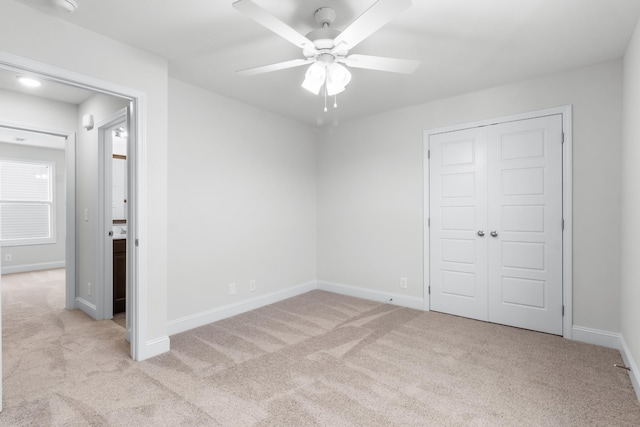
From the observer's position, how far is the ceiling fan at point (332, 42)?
159 cm

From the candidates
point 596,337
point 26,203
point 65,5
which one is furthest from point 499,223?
point 26,203

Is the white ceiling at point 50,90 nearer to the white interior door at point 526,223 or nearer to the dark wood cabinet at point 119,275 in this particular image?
the dark wood cabinet at point 119,275

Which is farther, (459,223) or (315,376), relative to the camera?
(459,223)

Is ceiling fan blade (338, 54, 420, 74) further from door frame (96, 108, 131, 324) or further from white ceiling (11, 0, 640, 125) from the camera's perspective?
door frame (96, 108, 131, 324)

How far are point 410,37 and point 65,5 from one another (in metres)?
2.23

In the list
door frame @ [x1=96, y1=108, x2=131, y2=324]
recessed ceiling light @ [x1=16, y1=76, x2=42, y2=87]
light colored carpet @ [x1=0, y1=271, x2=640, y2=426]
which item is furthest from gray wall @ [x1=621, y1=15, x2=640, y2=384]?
recessed ceiling light @ [x1=16, y1=76, x2=42, y2=87]

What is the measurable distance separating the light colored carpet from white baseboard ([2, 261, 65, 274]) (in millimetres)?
3464

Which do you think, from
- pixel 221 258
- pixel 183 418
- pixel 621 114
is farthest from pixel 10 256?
pixel 621 114

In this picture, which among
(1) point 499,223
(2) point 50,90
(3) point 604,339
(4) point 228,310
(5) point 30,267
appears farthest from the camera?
(5) point 30,267

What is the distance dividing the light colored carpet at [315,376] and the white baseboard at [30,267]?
346 centimetres

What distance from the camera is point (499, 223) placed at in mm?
3416

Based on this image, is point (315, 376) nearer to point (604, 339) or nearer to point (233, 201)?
point (233, 201)

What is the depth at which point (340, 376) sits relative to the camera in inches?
93.7

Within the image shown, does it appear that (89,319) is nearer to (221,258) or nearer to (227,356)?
(221,258)
